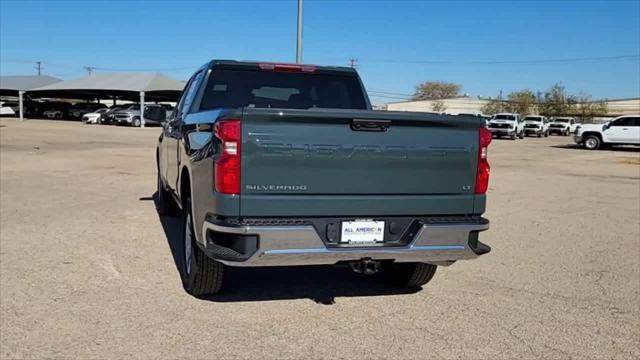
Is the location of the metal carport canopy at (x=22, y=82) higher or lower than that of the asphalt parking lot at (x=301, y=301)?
higher

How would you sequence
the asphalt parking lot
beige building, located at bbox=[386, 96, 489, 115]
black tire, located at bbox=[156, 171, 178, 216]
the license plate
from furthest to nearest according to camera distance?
beige building, located at bbox=[386, 96, 489, 115]
black tire, located at bbox=[156, 171, 178, 216]
the license plate
the asphalt parking lot

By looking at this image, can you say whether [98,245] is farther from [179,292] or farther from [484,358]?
[484,358]

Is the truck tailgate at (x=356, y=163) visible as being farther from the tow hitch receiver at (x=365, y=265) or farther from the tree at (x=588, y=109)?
the tree at (x=588, y=109)

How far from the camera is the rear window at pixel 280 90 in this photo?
5.64 metres

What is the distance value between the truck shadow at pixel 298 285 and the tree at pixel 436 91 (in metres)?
124

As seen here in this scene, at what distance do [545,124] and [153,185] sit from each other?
46.5m

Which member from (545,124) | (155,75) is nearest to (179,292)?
(155,75)

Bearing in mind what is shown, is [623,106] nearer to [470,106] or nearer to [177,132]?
[470,106]

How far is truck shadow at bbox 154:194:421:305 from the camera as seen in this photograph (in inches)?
191

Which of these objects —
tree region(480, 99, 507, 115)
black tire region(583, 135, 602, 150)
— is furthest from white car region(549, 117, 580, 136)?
tree region(480, 99, 507, 115)

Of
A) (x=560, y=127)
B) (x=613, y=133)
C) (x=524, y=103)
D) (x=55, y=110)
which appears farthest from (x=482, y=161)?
(x=524, y=103)

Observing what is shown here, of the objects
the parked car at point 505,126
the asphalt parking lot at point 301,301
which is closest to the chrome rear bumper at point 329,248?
the asphalt parking lot at point 301,301

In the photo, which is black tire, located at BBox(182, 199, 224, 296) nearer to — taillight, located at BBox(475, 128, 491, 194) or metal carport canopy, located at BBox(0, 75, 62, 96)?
taillight, located at BBox(475, 128, 491, 194)

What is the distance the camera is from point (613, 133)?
3180 centimetres
